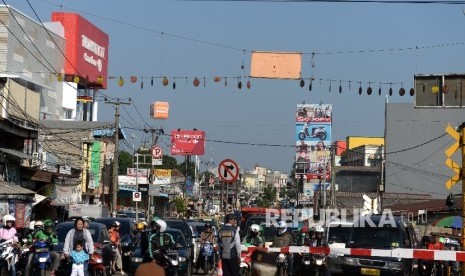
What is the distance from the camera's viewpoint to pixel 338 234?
75.4 ft

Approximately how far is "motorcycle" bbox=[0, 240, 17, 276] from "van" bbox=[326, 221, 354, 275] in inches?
300

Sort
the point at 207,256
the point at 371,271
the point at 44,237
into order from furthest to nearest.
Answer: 1. the point at 207,256
2. the point at 371,271
3. the point at 44,237

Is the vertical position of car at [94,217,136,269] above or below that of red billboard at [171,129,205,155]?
below

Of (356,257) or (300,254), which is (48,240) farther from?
(356,257)

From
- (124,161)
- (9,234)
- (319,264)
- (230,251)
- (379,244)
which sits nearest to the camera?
(230,251)

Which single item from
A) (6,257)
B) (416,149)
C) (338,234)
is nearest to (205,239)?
(338,234)

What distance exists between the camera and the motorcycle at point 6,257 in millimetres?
19375

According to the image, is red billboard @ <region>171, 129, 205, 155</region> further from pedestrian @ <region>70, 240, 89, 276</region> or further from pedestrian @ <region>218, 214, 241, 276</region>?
pedestrian @ <region>218, 214, 241, 276</region>

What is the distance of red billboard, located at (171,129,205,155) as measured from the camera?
10969 centimetres

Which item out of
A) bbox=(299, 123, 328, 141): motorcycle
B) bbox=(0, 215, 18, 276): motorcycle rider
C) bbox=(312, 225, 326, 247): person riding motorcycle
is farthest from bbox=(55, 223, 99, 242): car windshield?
bbox=(299, 123, 328, 141): motorcycle

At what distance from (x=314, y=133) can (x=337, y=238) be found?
80.3 meters

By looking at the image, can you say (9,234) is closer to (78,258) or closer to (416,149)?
(78,258)

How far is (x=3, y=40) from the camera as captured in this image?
2318 inches

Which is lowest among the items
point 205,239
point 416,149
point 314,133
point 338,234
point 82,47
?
point 205,239
